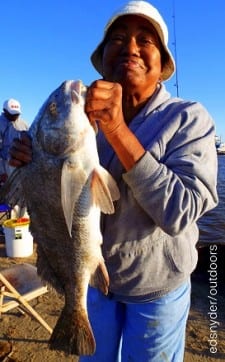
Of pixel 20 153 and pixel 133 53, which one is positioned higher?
pixel 133 53

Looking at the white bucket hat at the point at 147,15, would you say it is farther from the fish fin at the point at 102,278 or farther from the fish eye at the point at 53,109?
the fish fin at the point at 102,278

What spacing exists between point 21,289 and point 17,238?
2.68 metres

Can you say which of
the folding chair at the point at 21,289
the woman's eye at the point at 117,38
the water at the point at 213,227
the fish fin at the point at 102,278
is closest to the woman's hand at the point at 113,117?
the woman's eye at the point at 117,38

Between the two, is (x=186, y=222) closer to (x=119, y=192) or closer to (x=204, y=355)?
(x=119, y=192)

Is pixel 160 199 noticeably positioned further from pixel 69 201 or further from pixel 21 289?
pixel 21 289

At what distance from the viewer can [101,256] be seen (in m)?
2.25

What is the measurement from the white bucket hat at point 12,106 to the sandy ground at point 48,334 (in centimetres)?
480

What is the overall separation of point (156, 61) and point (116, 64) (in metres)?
0.26

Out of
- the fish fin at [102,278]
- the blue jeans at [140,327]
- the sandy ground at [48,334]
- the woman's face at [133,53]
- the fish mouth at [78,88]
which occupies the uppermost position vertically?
A: the woman's face at [133,53]

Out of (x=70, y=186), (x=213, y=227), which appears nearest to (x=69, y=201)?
(x=70, y=186)

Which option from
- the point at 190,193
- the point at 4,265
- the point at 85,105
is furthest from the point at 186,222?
the point at 4,265

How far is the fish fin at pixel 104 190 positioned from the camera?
2127 mm

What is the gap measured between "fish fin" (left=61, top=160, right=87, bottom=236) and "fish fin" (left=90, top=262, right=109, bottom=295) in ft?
0.97

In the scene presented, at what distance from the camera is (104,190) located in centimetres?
212
